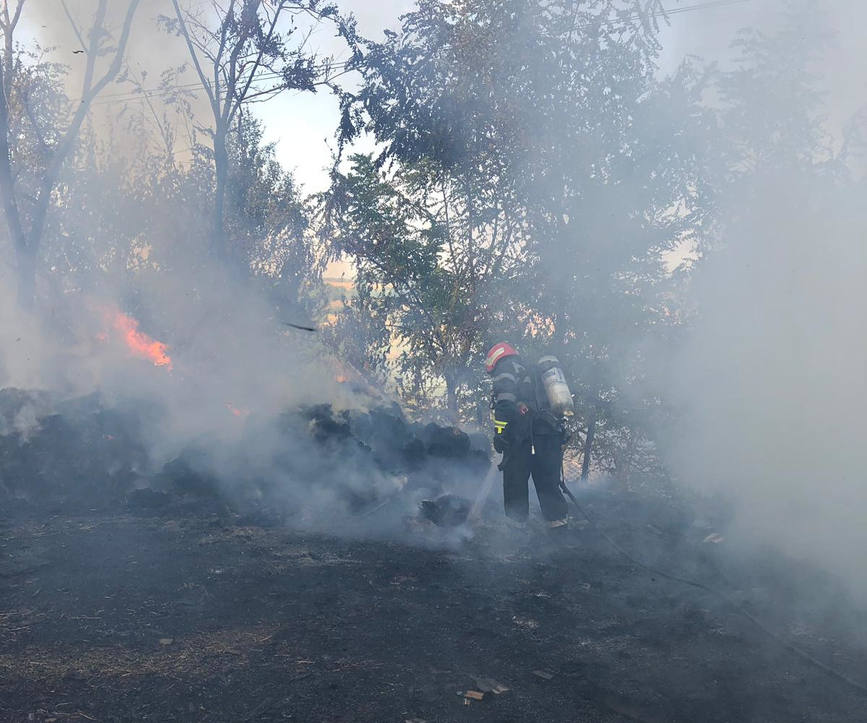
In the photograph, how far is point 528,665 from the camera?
5047 millimetres

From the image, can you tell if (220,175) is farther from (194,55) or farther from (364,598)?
(364,598)

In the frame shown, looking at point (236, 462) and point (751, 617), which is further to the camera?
point (236, 462)

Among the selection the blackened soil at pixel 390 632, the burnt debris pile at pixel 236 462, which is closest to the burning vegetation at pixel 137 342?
the burnt debris pile at pixel 236 462

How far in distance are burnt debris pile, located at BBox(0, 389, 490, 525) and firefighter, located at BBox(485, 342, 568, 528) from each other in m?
1.56

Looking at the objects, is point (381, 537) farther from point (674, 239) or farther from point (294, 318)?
point (294, 318)

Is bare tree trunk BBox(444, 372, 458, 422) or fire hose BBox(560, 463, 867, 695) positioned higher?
bare tree trunk BBox(444, 372, 458, 422)

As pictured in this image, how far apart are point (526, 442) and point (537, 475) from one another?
42 cm

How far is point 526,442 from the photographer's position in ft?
26.7

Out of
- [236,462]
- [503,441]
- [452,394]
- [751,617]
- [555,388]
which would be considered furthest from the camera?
[452,394]

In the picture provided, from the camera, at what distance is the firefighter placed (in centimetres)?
805

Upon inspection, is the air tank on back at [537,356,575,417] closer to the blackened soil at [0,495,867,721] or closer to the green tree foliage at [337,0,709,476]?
the blackened soil at [0,495,867,721]

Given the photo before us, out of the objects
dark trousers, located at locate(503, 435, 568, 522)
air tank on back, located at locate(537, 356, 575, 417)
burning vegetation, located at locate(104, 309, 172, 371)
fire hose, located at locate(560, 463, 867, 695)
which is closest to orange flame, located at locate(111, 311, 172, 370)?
burning vegetation, located at locate(104, 309, 172, 371)

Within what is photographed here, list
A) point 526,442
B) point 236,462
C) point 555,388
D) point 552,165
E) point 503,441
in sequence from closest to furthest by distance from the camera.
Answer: point 555,388 → point 503,441 → point 526,442 → point 236,462 → point 552,165

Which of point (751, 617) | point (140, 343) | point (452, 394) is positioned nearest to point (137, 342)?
point (140, 343)
